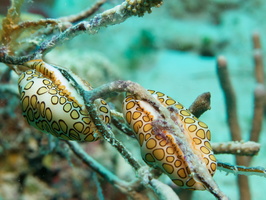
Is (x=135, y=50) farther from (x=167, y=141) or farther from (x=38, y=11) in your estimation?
(x=167, y=141)

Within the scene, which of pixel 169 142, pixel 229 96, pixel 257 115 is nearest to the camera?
pixel 169 142

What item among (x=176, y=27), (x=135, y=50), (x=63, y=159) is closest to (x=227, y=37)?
(x=176, y=27)

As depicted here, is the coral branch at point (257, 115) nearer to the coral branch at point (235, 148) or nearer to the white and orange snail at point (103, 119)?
the coral branch at point (235, 148)

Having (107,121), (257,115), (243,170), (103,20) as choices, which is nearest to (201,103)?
(243,170)

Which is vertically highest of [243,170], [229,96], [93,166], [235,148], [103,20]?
[229,96]

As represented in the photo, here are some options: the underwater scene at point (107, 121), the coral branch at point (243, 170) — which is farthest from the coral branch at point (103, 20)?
the coral branch at point (243, 170)

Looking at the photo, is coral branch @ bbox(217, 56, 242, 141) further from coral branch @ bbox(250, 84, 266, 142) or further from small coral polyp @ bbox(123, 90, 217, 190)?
small coral polyp @ bbox(123, 90, 217, 190)

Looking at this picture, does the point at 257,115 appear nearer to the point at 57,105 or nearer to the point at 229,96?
the point at 229,96

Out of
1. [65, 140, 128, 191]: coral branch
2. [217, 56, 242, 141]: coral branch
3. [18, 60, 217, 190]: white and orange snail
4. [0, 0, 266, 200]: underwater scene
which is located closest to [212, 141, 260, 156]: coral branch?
[0, 0, 266, 200]: underwater scene
